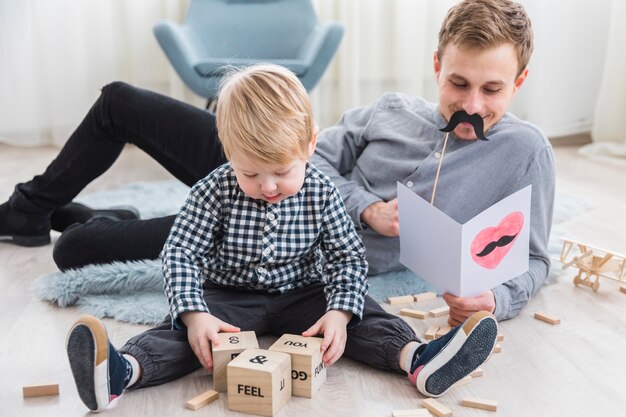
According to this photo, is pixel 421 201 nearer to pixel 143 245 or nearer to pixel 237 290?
pixel 237 290

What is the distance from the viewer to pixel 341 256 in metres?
1.26

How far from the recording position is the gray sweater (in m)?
1.43

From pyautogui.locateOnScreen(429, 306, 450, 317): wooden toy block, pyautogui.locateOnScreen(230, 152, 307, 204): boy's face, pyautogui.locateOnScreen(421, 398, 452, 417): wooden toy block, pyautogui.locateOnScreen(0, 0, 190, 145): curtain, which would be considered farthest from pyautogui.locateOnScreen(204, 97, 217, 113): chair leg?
pyautogui.locateOnScreen(421, 398, 452, 417): wooden toy block

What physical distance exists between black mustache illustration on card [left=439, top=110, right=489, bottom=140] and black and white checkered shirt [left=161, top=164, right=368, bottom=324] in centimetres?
28

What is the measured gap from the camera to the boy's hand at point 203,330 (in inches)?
44.1

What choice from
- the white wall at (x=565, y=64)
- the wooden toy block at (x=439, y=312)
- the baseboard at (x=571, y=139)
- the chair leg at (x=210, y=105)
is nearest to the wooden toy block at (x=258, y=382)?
the wooden toy block at (x=439, y=312)

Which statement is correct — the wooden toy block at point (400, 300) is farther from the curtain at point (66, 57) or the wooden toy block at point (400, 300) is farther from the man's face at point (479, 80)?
the curtain at point (66, 57)

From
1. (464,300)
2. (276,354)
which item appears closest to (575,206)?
(464,300)

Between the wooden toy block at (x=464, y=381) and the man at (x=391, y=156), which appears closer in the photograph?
the wooden toy block at (x=464, y=381)

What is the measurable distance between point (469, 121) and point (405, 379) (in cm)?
50

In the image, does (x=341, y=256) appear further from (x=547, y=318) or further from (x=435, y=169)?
(x=547, y=318)

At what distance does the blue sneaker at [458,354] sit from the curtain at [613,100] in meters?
2.36

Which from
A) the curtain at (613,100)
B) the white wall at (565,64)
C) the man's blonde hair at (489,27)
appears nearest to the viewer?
the man's blonde hair at (489,27)

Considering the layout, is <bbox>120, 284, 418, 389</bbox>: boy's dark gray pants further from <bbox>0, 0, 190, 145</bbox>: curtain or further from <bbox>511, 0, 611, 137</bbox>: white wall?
<bbox>511, 0, 611, 137</bbox>: white wall
